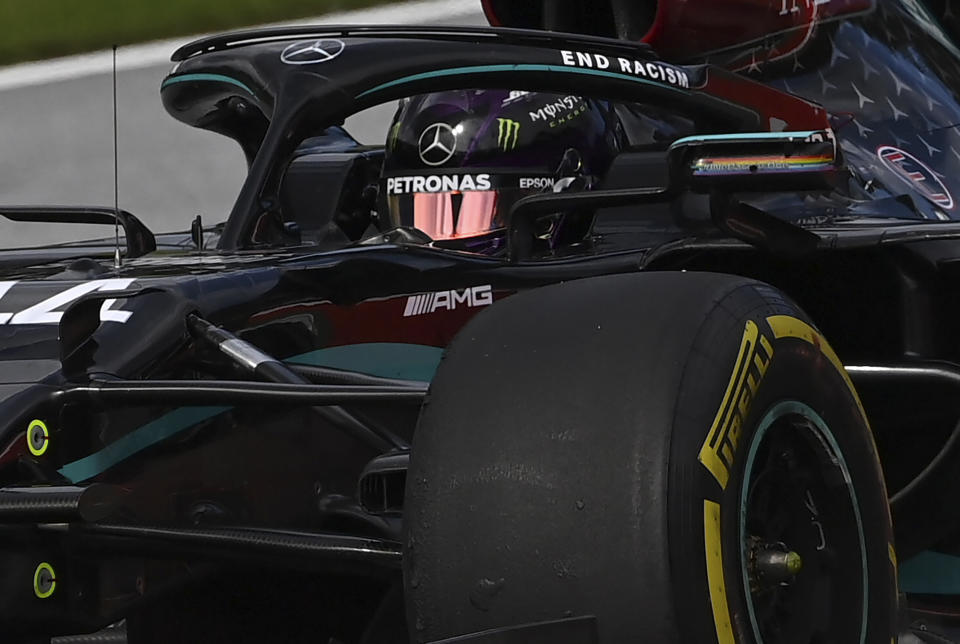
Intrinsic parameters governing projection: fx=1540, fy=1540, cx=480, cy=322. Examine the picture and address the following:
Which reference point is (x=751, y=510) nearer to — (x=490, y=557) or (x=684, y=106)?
(x=490, y=557)

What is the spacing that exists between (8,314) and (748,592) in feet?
3.84

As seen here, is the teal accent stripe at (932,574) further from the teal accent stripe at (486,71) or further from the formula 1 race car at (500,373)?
the teal accent stripe at (486,71)

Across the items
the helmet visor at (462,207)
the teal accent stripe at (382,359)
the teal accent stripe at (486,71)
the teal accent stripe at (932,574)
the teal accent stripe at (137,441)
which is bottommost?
the teal accent stripe at (932,574)

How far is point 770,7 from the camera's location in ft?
12.9

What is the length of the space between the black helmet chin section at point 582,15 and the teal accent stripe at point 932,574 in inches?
64.4

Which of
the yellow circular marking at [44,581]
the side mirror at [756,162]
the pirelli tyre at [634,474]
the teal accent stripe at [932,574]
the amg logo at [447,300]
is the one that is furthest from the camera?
the teal accent stripe at [932,574]

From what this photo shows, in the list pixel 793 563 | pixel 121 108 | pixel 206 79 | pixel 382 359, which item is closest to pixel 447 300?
pixel 382 359

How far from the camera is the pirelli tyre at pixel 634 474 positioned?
165 cm

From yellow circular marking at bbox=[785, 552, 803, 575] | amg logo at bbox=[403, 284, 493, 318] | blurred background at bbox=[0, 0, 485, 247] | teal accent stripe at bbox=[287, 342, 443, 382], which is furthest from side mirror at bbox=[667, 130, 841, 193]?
blurred background at bbox=[0, 0, 485, 247]

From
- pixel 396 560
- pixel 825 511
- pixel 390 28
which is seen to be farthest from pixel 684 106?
pixel 396 560

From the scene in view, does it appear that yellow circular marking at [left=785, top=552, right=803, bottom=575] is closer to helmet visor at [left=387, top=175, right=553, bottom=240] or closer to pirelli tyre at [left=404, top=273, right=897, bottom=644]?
pirelli tyre at [left=404, top=273, right=897, bottom=644]

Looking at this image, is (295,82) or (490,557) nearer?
(490,557)

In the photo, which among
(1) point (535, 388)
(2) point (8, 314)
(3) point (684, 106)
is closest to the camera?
(1) point (535, 388)

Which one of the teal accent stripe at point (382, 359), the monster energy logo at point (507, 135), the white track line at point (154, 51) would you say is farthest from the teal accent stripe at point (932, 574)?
the white track line at point (154, 51)
